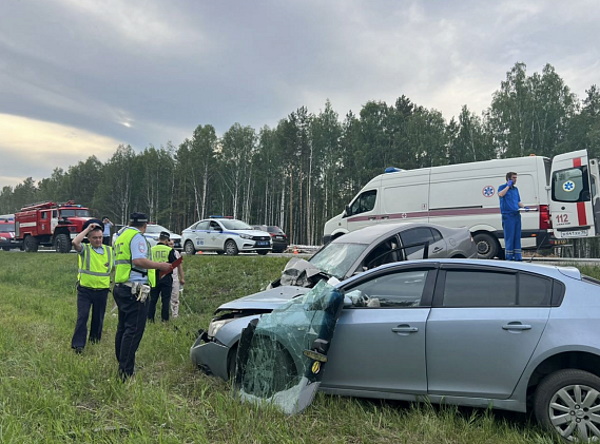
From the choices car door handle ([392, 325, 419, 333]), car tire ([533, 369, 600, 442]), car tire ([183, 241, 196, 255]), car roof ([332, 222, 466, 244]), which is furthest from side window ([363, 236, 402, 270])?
car tire ([183, 241, 196, 255])

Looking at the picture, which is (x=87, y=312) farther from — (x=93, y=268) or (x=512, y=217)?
(x=512, y=217)

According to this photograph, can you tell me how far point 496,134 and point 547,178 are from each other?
87.6 feet

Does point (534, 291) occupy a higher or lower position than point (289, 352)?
higher

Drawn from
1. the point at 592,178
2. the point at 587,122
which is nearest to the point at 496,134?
the point at 587,122

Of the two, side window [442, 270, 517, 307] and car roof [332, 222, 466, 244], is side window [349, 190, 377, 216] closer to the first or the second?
car roof [332, 222, 466, 244]

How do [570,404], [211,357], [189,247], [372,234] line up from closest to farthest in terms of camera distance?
[570,404] → [211,357] → [372,234] → [189,247]

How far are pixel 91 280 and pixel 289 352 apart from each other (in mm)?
3448

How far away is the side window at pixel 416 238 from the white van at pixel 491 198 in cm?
385

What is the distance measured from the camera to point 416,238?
6.46 m

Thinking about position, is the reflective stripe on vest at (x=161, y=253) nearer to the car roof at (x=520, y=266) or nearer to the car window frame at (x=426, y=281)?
the car window frame at (x=426, y=281)

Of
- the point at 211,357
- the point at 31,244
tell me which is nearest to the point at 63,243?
the point at 31,244

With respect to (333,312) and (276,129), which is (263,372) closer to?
(333,312)

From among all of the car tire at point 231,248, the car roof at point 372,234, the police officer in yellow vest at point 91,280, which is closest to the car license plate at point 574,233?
the car roof at point 372,234

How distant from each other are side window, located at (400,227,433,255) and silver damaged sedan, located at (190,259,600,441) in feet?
8.41
